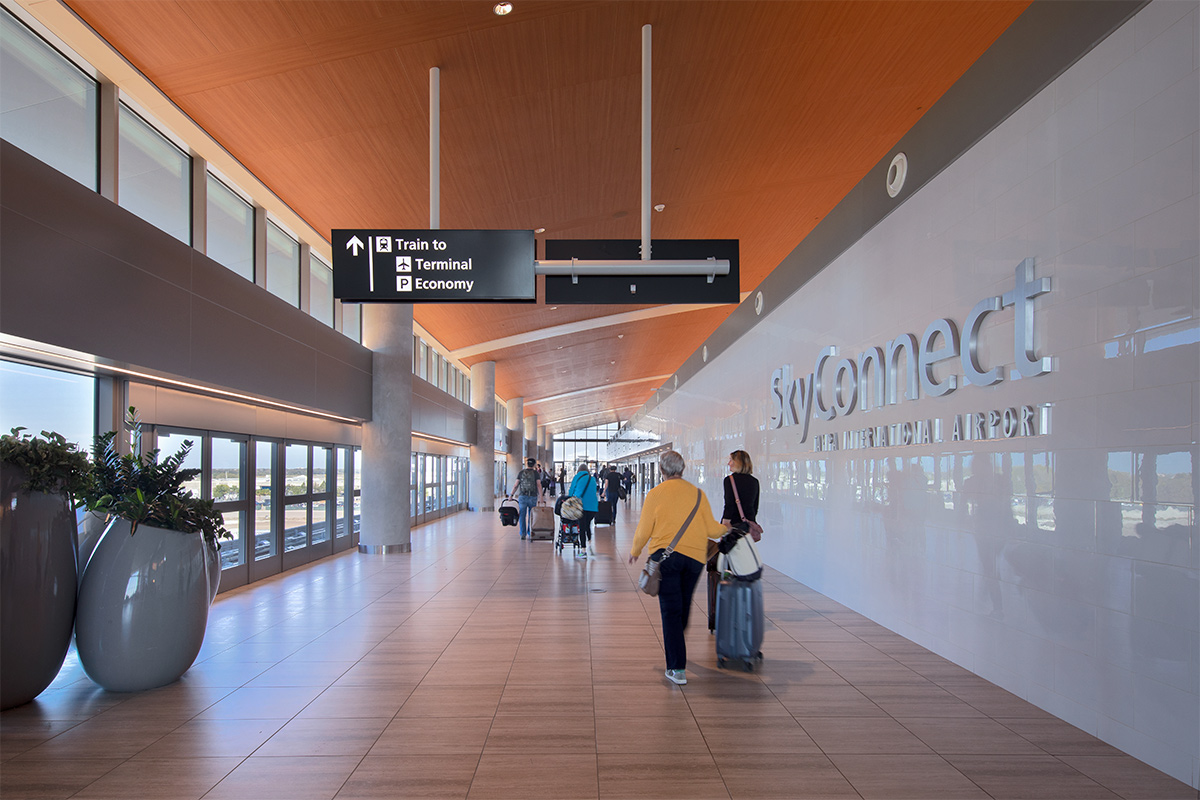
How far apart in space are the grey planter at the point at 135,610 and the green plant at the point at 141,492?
0.08 metres

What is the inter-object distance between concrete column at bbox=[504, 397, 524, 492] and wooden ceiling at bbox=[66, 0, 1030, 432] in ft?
75.9

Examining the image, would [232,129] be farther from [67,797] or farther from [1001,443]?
[1001,443]

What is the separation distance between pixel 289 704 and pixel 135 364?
11.2 feet

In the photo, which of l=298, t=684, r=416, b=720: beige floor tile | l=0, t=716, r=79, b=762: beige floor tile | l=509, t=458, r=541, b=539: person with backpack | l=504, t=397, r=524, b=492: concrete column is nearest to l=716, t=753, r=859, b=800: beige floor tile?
l=298, t=684, r=416, b=720: beige floor tile

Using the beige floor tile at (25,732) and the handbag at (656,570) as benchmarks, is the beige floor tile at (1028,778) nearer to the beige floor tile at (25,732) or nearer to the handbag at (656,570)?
the handbag at (656,570)

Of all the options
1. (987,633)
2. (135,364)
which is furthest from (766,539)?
(135,364)

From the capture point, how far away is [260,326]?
866 centimetres

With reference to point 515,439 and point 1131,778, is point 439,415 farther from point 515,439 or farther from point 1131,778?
point 1131,778

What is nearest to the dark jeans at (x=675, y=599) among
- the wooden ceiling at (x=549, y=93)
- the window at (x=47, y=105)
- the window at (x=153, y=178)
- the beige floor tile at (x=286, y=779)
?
the beige floor tile at (x=286, y=779)

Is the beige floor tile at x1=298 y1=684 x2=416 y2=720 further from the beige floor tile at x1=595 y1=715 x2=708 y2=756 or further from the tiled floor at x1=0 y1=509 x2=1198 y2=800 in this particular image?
the beige floor tile at x1=595 y1=715 x2=708 y2=756

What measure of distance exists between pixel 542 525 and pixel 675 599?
9.88 m

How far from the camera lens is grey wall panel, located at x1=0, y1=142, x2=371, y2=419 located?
489 centimetres

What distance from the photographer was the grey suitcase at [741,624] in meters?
5.20

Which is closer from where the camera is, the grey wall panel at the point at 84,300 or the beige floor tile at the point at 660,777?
the beige floor tile at the point at 660,777
